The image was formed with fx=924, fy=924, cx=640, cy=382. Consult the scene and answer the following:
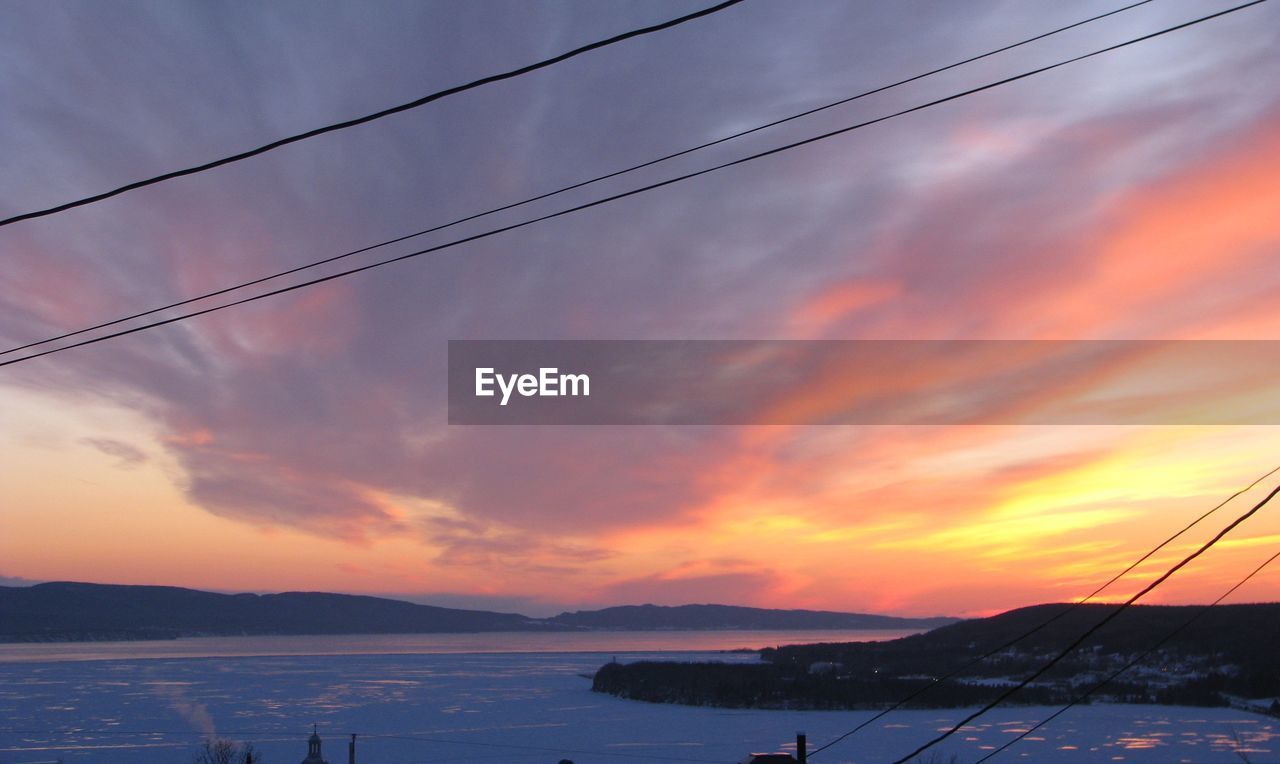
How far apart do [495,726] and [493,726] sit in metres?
0.13

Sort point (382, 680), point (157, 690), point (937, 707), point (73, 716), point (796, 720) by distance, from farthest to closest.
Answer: point (382, 680) < point (157, 690) < point (937, 707) < point (796, 720) < point (73, 716)

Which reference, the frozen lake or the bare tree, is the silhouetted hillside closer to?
the frozen lake

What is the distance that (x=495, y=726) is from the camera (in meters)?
61.4

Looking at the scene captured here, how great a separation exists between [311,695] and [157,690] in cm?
1743

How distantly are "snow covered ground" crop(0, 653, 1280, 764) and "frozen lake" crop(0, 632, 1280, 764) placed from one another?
0.15 metres

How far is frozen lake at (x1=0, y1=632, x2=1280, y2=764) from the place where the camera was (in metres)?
49.2

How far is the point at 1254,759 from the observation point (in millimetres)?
43281

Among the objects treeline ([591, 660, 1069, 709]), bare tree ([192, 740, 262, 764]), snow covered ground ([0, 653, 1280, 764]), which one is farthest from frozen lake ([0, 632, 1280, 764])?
treeline ([591, 660, 1069, 709])

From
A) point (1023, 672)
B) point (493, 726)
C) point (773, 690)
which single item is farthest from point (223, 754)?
point (1023, 672)

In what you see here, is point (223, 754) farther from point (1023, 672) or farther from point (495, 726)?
point (1023, 672)

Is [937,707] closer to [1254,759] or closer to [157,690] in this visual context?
[1254,759]

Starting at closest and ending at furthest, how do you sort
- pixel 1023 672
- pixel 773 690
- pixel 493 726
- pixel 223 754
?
pixel 223 754 → pixel 493 726 → pixel 773 690 → pixel 1023 672

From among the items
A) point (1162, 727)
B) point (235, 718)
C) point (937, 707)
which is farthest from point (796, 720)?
point (235, 718)

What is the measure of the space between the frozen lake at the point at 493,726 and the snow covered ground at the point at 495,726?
0.48 ft
